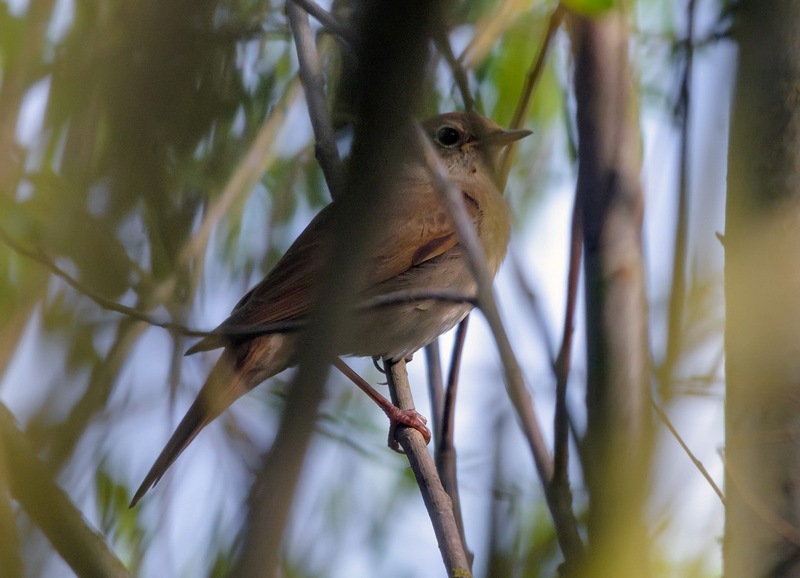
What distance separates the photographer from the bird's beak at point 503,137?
432cm

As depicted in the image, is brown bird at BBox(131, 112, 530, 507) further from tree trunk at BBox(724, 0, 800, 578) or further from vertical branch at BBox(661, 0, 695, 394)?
vertical branch at BBox(661, 0, 695, 394)

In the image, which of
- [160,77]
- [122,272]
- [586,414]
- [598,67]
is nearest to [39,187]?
[122,272]

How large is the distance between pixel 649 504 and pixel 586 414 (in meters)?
0.20

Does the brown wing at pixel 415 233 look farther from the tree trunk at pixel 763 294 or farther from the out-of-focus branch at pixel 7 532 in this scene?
the out-of-focus branch at pixel 7 532

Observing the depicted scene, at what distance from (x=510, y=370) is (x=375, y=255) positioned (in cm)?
251

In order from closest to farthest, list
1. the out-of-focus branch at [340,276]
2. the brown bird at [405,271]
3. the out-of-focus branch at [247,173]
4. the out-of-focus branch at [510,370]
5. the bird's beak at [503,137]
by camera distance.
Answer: the out-of-focus branch at [340,276], the out-of-focus branch at [510,370], the out-of-focus branch at [247,173], the brown bird at [405,271], the bird's beak at [503,137]

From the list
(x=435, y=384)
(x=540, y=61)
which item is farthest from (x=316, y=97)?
(x=435, y=384)

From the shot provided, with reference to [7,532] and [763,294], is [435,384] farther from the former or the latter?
[7,532]

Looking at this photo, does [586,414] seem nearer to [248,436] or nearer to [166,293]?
[248,436]

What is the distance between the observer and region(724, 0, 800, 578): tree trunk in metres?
2.33

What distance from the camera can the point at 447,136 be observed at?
4.93 meters

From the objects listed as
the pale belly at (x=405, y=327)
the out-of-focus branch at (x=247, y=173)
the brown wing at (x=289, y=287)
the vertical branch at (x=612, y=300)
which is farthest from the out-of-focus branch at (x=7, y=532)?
the pale belly at (x=405, y=327)

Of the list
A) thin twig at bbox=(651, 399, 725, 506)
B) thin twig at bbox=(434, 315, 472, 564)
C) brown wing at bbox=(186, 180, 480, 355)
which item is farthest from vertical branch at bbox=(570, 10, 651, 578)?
brown wing at bbox=(186, 180, 480, 355)

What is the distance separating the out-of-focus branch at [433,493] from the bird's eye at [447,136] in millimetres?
1416
